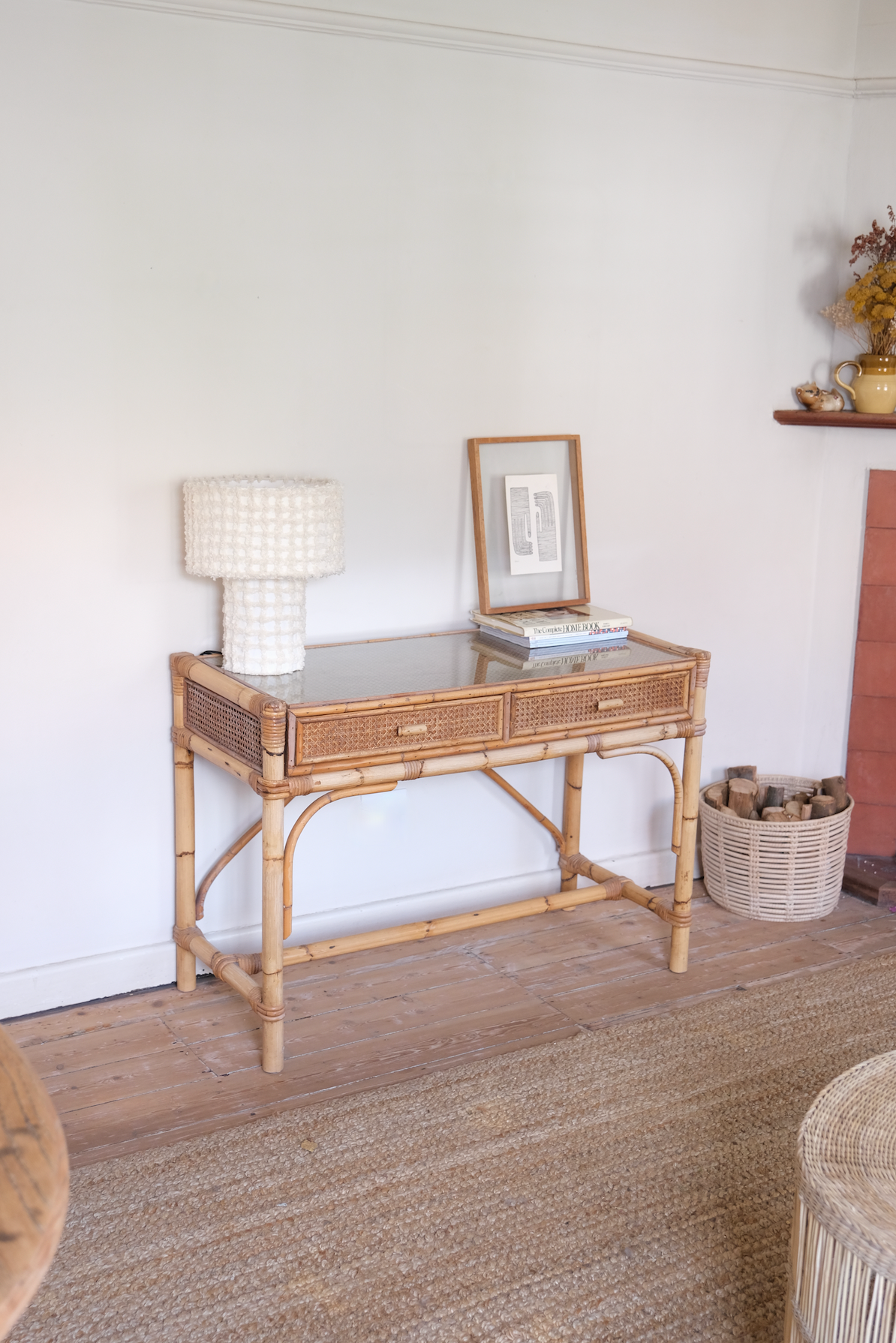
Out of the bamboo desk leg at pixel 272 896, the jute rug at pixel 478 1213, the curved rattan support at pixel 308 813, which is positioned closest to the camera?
the jute rug at pixel 478 1213

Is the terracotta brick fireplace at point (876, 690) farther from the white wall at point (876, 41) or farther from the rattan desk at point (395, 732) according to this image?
the white wall at point (876, 41)

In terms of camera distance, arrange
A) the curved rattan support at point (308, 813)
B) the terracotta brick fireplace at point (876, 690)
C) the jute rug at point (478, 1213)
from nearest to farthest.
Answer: the jute rug at point (478, 1213)
the curved rattan support at point (308, 813)
the terracotta brick fireplace at point (876, 690)

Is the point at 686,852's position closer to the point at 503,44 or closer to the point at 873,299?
the point at 873,299

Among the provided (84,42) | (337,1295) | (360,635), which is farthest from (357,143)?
(337,1295)

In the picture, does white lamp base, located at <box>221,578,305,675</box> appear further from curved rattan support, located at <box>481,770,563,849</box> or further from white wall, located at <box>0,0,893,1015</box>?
curved rattan support, located at <box>481,770,563,849</box>

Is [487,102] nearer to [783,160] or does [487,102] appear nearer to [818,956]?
[783,160]

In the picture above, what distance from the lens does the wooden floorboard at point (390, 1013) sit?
260 centimetres

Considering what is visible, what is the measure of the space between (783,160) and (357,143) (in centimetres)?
136

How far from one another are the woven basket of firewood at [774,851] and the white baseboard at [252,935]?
9.0 inches

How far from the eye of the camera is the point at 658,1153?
7.98 ft

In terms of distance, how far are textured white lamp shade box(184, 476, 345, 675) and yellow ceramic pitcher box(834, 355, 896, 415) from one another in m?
1.77

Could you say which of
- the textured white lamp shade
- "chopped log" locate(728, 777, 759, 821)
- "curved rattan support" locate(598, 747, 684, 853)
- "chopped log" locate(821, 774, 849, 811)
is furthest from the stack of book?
"chopped log" locate(821, 774, 849, 811)

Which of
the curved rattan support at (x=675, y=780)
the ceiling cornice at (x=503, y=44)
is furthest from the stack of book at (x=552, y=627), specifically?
the ceiling cornice at (x=503, y=44)

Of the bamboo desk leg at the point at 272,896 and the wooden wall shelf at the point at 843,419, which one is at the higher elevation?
the wooden wall shelf at the point at 843,419
